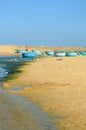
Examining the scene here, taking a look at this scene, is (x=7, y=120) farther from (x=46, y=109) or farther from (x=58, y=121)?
(x=46, y=109)

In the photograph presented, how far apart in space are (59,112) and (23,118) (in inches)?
89.1

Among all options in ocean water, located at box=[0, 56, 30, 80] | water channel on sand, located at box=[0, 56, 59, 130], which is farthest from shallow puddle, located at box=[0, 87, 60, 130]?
ocean water, located at box=[0, 56, 30, 80]

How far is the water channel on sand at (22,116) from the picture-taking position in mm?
14273

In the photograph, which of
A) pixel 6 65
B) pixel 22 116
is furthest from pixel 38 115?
pixel 6 65

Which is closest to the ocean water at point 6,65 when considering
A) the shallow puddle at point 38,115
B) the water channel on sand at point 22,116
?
the shallow puddle at point 38,115

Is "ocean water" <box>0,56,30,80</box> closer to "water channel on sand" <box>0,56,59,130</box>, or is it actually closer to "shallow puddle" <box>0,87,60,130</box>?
"shallow puddle" <box>0,87,60,130</box>

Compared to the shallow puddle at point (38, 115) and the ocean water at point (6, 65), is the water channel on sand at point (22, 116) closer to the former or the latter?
the shallow puddle at point (38, 115)

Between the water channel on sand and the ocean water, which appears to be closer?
the water channel on sand

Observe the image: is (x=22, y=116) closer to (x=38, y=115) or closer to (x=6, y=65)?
(x=38, y=115)

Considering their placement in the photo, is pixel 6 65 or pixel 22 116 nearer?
pixel 22 116

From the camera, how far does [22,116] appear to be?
1623 cm

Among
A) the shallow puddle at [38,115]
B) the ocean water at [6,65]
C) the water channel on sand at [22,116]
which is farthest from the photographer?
the ocean water at [6,65]

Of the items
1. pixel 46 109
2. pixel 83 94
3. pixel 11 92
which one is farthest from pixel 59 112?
pixel 11 92

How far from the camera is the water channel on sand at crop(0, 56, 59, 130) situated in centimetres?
1427
